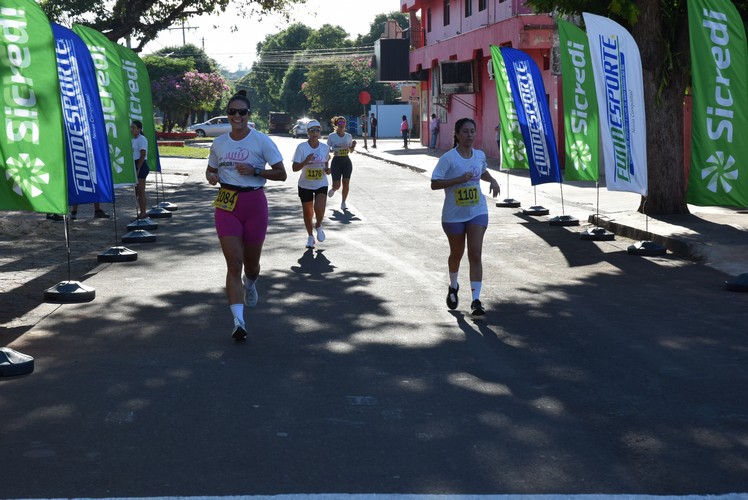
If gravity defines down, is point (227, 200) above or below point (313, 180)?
above

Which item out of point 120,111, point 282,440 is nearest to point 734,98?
point 282,440

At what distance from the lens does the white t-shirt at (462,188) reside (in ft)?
31.0

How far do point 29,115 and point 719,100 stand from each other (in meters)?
6.65

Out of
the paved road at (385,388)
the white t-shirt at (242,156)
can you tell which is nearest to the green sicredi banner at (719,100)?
the paved road at (385,388)

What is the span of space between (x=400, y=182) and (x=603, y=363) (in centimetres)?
2069

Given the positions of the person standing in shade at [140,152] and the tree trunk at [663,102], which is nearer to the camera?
the tree trunk at [663,102]

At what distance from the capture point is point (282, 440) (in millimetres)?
5523

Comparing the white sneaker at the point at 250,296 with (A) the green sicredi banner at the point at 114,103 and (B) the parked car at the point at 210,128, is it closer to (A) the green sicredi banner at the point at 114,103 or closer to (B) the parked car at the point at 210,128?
(A) the green sicredi banner at the point at 114,103

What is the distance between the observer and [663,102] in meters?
16.9

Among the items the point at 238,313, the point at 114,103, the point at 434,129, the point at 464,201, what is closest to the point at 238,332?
the point at 238,313

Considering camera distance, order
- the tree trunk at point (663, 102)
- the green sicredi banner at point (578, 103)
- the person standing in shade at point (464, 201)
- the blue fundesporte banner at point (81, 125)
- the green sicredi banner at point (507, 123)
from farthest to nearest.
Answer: the green sicredi banner at point (507, 123) < the tree trunk at point (663, 102) < the green sicredi banner at point (578, 103) < the blue fundesporte banner at point (81, 125) < the person standing in shade at point (464, 201)

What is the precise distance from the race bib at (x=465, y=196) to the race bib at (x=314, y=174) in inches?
202

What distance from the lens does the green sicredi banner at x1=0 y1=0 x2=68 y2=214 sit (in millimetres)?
7938

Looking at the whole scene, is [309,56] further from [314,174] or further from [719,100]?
[719,100]
